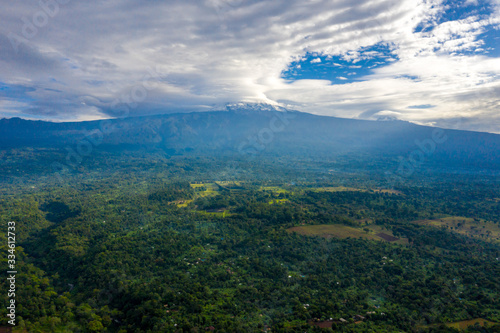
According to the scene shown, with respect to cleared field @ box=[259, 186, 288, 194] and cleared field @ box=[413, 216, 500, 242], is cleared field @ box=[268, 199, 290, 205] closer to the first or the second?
cleared field @ box=[259, 186, 288, 194]

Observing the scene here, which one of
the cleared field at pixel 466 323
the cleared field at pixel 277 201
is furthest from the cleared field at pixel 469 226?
the cleared field at pixel 277 201

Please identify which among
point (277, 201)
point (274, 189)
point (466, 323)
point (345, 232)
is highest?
point (274, 189)

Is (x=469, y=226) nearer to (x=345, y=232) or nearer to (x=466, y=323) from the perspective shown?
(x=345, y=232)

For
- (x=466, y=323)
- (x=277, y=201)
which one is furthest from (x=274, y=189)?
(x=466, y=323)

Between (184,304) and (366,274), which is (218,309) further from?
(366,274)

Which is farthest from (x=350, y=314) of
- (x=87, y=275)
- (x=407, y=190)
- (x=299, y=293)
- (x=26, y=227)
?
Answer: (x=407, y=190)

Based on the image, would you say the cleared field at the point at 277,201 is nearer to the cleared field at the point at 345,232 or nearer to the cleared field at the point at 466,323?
the cleared field at the point at 345,232
